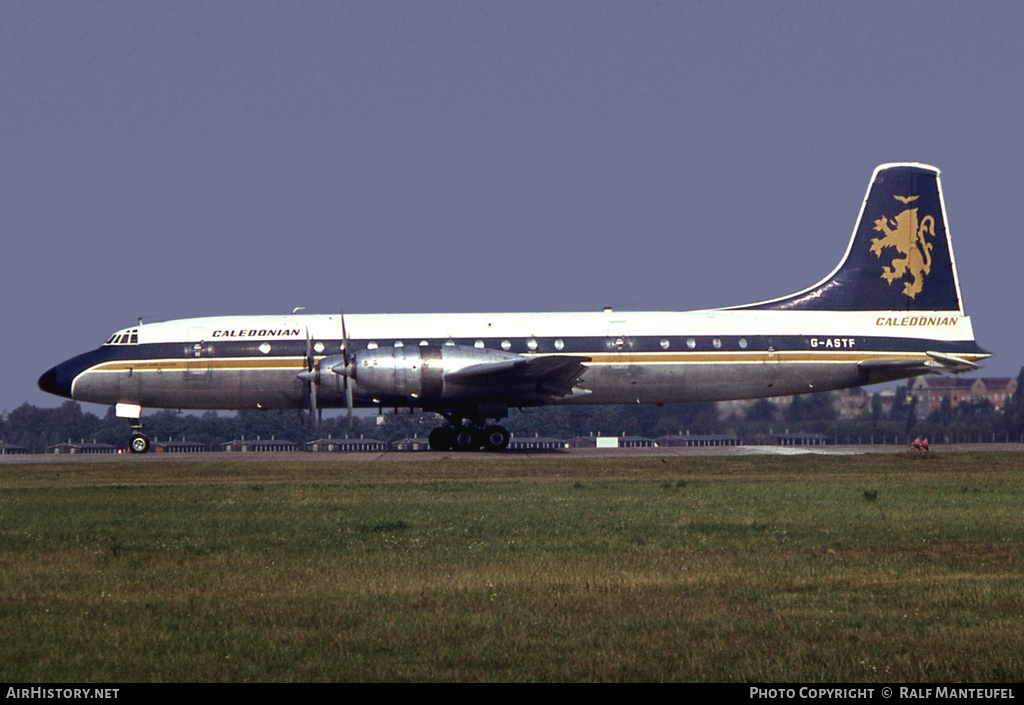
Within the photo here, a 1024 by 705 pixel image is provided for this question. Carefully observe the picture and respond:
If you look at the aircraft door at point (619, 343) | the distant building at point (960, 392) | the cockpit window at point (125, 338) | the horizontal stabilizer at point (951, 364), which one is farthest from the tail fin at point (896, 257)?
the distant building at point (960, 392)

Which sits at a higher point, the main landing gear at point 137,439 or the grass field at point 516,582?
the main landing gear at point 137,439

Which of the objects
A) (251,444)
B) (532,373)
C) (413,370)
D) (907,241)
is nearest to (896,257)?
(907,241)

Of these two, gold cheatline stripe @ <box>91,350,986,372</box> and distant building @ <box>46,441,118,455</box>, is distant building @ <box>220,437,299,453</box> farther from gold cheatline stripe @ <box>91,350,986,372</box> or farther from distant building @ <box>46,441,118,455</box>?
gold cheatline stripe @ <box>91,350,986,372</box>

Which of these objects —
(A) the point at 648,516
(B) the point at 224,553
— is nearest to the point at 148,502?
(B) the point at 224,553

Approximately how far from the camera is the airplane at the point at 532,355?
124 ft

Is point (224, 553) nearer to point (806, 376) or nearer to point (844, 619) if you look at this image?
point (844, 619)

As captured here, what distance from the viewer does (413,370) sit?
36.6m

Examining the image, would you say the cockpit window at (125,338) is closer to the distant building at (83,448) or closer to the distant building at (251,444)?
the distant building at (83,448)

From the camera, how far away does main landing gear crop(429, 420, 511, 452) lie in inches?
1551

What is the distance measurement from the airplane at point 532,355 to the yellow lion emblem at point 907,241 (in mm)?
200

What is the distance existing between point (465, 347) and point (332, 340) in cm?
492

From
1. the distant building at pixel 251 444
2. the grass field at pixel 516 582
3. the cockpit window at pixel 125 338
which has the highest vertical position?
the cockpit window at pixel 125 338

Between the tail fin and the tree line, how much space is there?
1717 centimetres

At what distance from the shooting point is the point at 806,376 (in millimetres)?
39969
